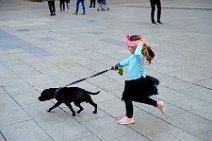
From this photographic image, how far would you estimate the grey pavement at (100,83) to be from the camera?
4824mm

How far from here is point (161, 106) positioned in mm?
4922

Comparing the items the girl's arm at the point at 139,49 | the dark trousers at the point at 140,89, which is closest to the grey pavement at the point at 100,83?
the dark trousers at the point at 140,89

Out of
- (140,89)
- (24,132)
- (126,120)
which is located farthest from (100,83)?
(24,132)

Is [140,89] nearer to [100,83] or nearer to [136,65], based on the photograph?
[136,65]

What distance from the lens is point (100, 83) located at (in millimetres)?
6992

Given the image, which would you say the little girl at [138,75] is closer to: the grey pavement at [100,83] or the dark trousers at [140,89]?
the dark trousers at [140,89]

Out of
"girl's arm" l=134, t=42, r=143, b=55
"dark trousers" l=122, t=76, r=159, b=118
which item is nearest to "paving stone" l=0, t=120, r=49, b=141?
"dark trousers" l=122, t=76, r=159, b=118

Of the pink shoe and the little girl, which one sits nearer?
the little girl

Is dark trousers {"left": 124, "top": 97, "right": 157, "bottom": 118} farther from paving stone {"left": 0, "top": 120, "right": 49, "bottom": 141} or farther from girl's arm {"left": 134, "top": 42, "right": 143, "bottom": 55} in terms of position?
paving stone {"left": 0, "top": 120, "right": 49, "bottom": 141}

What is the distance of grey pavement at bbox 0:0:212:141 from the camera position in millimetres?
4824

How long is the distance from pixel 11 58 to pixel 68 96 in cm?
470

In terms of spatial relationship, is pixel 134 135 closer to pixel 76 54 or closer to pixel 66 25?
pixel 76 54

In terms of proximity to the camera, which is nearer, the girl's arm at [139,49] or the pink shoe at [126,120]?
the girl's arm at [139,49]

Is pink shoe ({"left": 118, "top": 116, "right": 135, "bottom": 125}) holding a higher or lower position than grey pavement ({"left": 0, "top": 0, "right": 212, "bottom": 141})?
higher
